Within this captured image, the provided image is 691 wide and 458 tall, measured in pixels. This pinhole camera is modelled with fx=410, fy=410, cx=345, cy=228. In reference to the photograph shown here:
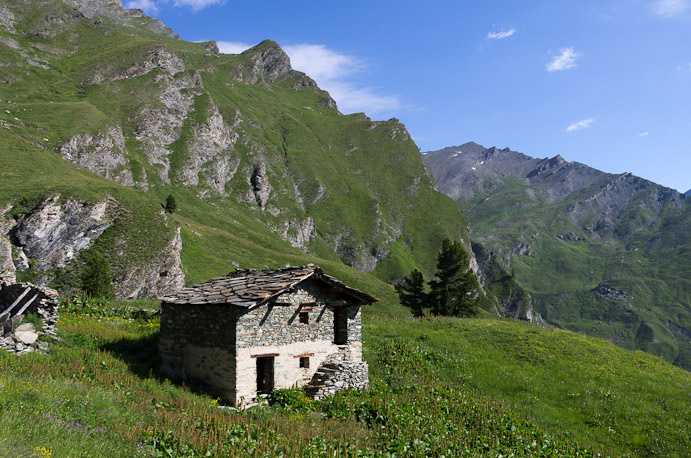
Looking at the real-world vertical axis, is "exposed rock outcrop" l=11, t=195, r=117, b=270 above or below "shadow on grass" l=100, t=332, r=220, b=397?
above

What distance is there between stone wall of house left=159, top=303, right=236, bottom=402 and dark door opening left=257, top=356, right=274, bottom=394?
179 cm

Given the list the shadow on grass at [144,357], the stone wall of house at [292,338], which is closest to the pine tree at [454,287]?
the stone wall of house at [292,338]

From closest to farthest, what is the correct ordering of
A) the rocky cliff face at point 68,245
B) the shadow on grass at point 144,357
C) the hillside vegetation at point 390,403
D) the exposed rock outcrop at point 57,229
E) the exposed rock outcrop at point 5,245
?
the hillside vegetation at point 390,403
the shadow on grass at point 144,357
the exposed rock outcrop at point 5,245
the rocky cliff face at point 68,245
the exposed rock outcrop at point 57,229

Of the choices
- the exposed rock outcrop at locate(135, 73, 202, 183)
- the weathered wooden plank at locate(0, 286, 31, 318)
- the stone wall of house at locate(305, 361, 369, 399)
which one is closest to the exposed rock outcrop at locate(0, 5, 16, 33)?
the exposed rock outcrop at locate(135, 73, 202, 183)

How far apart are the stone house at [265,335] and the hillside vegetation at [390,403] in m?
1.03

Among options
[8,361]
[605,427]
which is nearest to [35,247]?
[8,361]

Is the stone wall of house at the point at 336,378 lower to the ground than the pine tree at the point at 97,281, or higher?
lower

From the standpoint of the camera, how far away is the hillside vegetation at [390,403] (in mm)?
9547

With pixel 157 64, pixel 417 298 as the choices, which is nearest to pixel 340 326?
pixel 417 298

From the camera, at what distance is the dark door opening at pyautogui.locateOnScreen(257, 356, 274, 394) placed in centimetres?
1775

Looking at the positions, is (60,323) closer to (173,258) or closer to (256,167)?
(173,258)

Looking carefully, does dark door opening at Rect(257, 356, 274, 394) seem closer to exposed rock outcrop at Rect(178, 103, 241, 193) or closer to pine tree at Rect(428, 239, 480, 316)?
pine tree at Rect(428, 239, 480, 316)

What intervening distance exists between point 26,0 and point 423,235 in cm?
18582

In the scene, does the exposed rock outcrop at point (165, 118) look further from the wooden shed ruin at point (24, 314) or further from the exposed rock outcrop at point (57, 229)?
the wooden shed ruin at point (24, 314)
